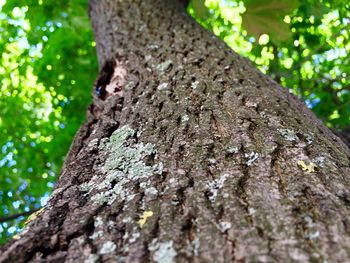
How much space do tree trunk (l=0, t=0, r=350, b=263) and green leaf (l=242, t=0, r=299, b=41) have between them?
1.06 m

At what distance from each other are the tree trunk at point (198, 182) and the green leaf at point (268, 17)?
1.06 metres

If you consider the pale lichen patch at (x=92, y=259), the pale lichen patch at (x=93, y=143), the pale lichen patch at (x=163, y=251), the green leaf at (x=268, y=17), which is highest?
the green leaf at (x=268, y=17)

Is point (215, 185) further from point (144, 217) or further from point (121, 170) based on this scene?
point (121, 170)

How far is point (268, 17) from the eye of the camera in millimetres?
3137

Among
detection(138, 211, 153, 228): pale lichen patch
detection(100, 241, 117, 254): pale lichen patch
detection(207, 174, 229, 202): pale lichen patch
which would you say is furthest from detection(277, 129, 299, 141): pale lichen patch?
detection(100, 241, 117, 254): pale lichen patch

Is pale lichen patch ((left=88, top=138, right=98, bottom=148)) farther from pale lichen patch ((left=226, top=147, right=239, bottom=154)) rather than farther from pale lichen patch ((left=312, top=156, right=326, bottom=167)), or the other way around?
pale lichen patch ((left=312, top=156, right=326, bottom=167))

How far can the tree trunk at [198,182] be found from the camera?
96cm

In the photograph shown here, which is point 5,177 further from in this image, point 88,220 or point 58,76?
point 88,220

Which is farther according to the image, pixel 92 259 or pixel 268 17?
pixel 268 17

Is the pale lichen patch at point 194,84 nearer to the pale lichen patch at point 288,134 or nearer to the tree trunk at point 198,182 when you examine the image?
the tree trunk at point 198,182

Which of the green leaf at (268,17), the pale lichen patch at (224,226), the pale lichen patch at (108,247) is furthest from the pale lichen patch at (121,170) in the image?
the green leaf at (268,17)

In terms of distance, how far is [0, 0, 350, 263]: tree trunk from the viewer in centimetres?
96

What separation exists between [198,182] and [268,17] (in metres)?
2.32

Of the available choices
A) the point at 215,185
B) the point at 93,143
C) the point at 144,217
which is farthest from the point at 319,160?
the point at 93,143
